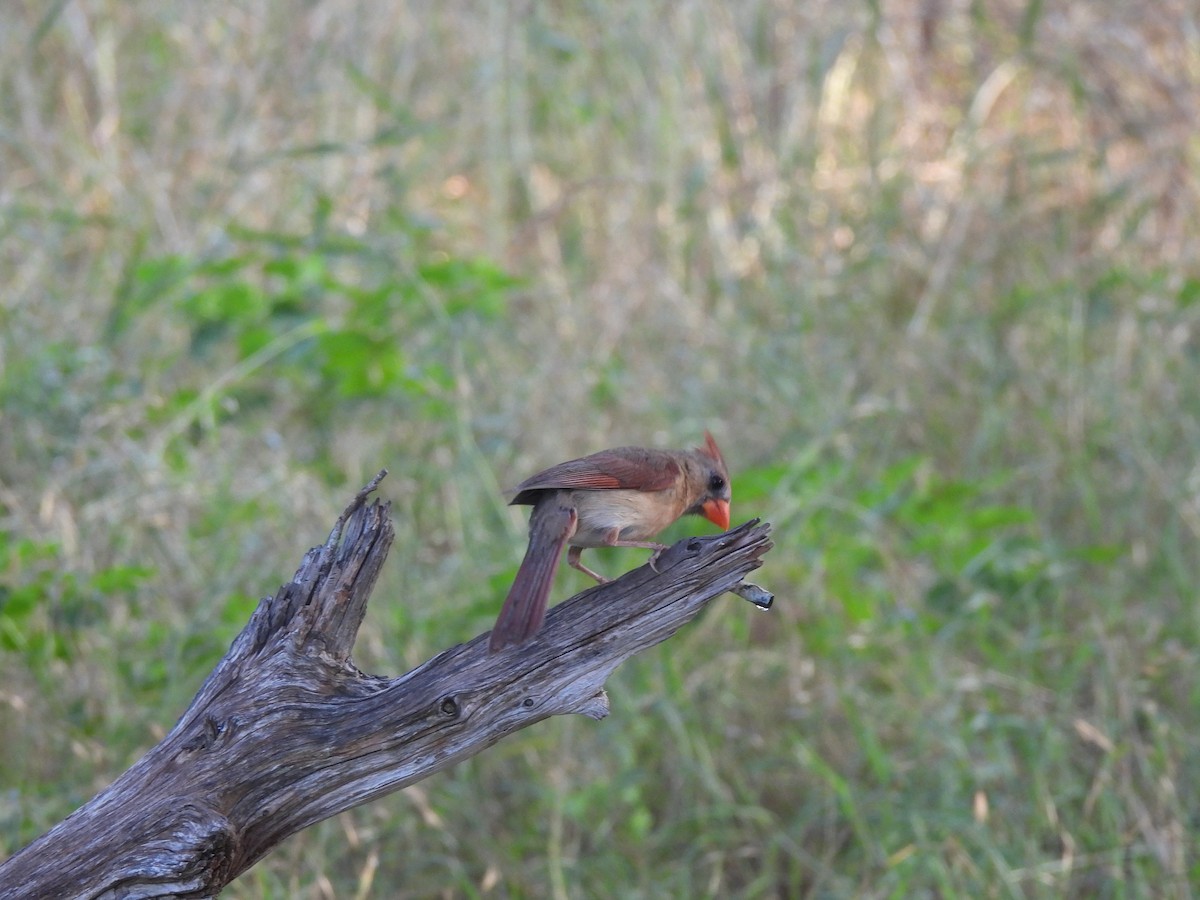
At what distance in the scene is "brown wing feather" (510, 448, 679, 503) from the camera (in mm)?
2492

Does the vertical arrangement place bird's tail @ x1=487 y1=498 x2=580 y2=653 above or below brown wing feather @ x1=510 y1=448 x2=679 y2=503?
below

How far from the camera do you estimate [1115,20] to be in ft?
20.7

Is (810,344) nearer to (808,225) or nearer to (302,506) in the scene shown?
(808,225)

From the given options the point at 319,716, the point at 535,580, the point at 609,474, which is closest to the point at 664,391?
the point at 609,474

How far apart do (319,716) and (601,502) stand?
650mm

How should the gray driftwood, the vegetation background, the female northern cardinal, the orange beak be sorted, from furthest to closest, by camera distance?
1. the vegetation background
2. the orange beak
3. the female northern cardinal
4. the gray driftwood

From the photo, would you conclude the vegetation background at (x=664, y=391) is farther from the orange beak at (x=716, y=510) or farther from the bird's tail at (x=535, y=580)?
the bird's tail at (x=535, y=580)

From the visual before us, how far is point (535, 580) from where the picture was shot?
2.21 meters

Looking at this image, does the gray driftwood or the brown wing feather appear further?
the brown wing feather

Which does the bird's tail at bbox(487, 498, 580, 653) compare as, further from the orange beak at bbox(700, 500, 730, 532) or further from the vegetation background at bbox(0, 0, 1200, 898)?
the vegetation background at bbox(0, 0, 1200, 898)

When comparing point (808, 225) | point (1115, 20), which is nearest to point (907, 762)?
point (808, 225)

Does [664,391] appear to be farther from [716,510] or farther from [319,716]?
[319,716]

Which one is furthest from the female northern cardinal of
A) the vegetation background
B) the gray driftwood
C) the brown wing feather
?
the vegetation background

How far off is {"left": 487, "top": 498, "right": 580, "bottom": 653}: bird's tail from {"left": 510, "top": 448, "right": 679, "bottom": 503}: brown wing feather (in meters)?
0.05
